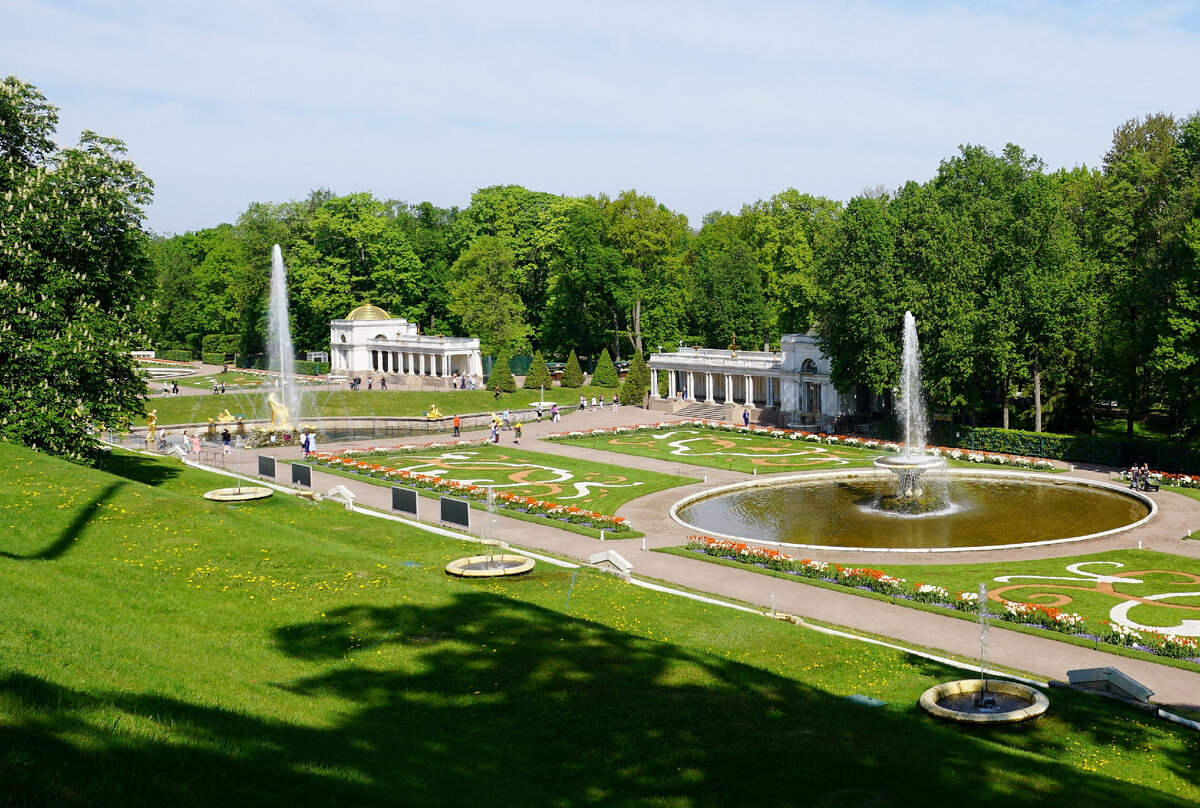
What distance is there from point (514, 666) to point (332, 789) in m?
7.89

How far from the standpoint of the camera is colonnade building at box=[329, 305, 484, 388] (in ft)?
333

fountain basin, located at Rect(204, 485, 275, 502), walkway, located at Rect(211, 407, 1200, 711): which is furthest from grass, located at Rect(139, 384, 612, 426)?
fountain basin, located at Rect(204, 485, 275, 502)

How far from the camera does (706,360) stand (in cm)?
8650

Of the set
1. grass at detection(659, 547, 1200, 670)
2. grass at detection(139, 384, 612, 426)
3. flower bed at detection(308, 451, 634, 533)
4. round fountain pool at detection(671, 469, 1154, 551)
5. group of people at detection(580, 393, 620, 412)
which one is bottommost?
grass at detection(659, 547, 1200, 670)

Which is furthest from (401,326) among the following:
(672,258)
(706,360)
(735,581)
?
(735,581)

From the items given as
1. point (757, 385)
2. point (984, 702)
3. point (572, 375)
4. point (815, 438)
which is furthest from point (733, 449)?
point (984, 702)

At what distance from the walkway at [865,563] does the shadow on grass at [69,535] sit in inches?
552

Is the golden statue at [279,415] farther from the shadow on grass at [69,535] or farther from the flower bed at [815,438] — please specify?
the shadow on grass at [69,535]

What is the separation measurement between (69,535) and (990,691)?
878 inches

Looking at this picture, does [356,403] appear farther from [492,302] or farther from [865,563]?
[865,563]

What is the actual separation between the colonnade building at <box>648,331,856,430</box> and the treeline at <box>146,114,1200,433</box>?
4.28 meters

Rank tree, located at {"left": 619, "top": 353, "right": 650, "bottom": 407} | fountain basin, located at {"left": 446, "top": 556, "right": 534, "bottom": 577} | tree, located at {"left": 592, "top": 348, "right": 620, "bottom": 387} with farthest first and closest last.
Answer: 1. tree, located at {"left": 592, "top": 348, "right": 620, "bottom": 387}
2. tree, located at {"left": 619, "top": 353, "right": 650, "bottom": 407}
3. fountain basin, located at {"left": 446, "top": 556, "right": 534, "bottom": 577}

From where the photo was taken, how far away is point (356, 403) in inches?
3428

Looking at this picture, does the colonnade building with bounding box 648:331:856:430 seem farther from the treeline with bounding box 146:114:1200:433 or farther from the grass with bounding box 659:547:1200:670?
the grass with bounding box 659:547:1200:670
